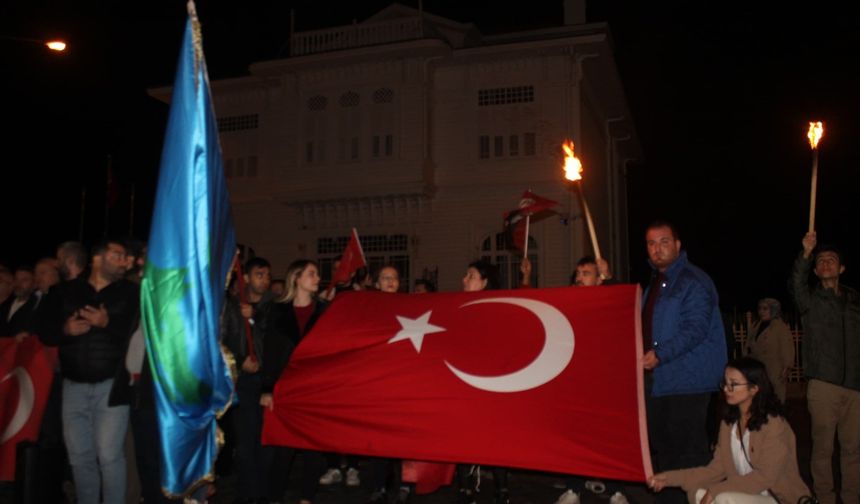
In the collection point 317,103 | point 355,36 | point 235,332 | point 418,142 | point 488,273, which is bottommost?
point 235,332

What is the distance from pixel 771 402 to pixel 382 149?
59.9 ft

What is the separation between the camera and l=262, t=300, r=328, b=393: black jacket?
258 inches

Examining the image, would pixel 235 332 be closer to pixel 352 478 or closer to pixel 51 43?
pixel 352 478

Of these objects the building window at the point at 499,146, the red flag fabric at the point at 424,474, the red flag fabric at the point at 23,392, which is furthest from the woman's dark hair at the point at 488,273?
the building window at the point at 499,146

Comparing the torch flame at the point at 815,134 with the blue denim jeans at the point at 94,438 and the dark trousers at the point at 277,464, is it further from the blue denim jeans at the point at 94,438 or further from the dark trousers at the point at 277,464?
the blue denim jeans at the point at 94,438

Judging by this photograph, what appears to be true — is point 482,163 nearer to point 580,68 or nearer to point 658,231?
point 580,68

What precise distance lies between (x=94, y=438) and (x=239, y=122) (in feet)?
66.8

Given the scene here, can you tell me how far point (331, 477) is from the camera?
8.16 metres

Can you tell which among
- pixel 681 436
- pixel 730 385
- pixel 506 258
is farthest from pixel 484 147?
pixel 730 385

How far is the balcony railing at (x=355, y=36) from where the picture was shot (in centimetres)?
2241

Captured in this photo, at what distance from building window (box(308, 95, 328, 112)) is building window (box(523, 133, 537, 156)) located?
611cm

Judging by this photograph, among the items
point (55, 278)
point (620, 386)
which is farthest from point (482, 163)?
point (620, 386)

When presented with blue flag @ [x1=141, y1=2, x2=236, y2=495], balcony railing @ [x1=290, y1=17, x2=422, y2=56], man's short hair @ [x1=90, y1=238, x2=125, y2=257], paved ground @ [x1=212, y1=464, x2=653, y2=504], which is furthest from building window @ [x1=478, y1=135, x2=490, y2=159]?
blue flag @ [x1=141, y1=2, x2=236, y2=495]

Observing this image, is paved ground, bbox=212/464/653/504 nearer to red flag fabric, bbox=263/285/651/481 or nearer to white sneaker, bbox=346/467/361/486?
white sneaker, bbox=346/467/361/486
